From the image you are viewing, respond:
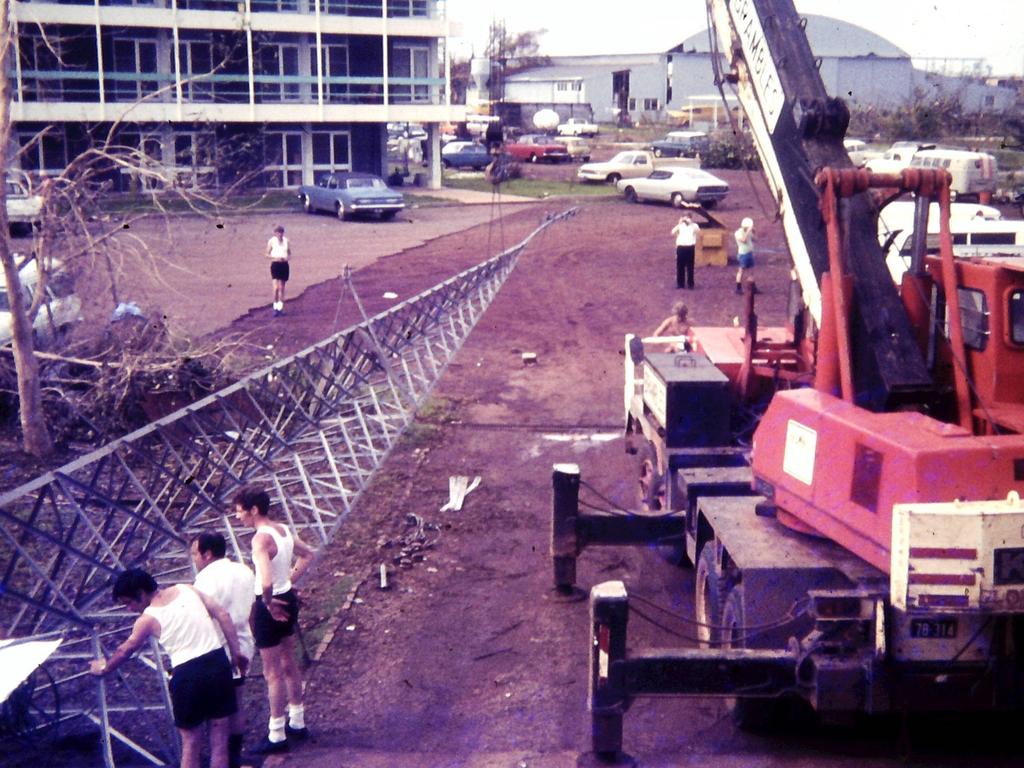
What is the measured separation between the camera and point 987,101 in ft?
132

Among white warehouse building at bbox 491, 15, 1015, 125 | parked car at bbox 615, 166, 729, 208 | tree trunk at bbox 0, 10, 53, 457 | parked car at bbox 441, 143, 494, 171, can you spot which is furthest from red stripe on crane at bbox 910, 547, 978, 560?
parked car at bbox 441, 143, 494, 171

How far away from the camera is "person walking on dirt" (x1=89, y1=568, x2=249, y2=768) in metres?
6.24

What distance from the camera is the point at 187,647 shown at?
6.32 meters

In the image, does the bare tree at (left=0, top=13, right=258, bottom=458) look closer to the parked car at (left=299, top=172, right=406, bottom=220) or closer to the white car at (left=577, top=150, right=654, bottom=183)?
the parked car at (left=299, top=172, right=406, bottom=220)

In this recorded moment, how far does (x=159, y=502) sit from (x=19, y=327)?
20.6 feet

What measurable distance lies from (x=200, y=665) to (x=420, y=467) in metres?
7.78

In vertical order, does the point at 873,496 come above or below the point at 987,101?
below

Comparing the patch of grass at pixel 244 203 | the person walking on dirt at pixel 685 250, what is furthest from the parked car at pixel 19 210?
the person walking on dirt at pixel 685 250

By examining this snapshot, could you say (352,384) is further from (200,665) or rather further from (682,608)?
(200,665)

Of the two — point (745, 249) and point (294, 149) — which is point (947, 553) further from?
point (294, 149)

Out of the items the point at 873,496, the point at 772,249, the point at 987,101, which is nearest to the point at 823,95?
the point at 873,496

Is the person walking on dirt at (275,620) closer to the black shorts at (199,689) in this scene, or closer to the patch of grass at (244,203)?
the black shorts at (199,689)


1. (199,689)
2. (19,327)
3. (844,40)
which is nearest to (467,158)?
(844,40)

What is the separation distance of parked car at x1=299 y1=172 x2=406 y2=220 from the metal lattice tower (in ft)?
77.6
